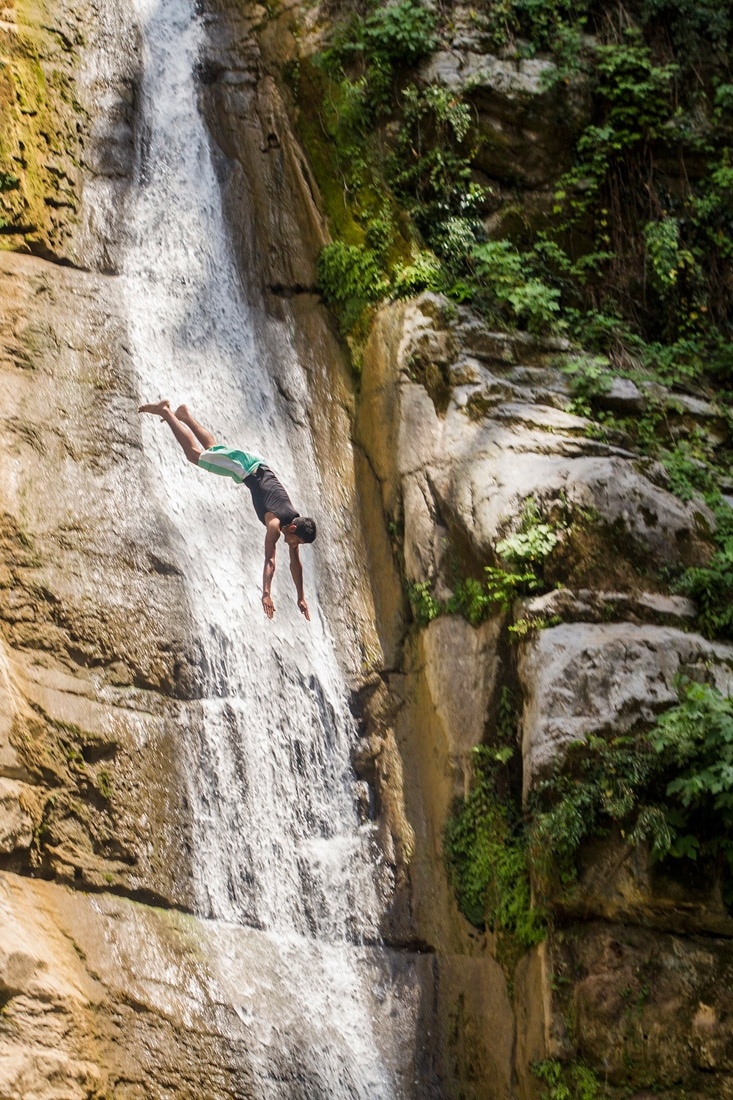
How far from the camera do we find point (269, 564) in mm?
8586

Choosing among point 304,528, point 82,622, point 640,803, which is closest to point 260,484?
point 304,528

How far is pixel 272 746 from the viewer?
7.89 m

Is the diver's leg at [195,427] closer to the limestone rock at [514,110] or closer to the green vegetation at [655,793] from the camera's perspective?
the limestone rock at [514,110]

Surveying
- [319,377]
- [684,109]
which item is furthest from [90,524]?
[684,109]

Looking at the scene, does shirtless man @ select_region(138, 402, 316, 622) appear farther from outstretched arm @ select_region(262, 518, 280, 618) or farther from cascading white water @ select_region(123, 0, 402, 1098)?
cascading white water @ select_region(123, 0, 402, 1098)

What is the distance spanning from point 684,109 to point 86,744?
9076 millimetres

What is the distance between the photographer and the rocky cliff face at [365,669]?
19.4 feet

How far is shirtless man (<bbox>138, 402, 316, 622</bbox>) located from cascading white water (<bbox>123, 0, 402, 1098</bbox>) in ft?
0.39

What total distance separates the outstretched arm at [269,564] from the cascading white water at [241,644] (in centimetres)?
12

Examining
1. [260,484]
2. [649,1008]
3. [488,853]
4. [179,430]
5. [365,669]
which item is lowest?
[649,1008]

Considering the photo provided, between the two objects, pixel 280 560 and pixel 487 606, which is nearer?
pixel 487 606

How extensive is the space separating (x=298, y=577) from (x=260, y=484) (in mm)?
885

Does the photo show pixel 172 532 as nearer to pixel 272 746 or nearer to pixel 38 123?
pixel 272 746

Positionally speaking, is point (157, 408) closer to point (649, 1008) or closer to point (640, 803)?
point (640, 803)
